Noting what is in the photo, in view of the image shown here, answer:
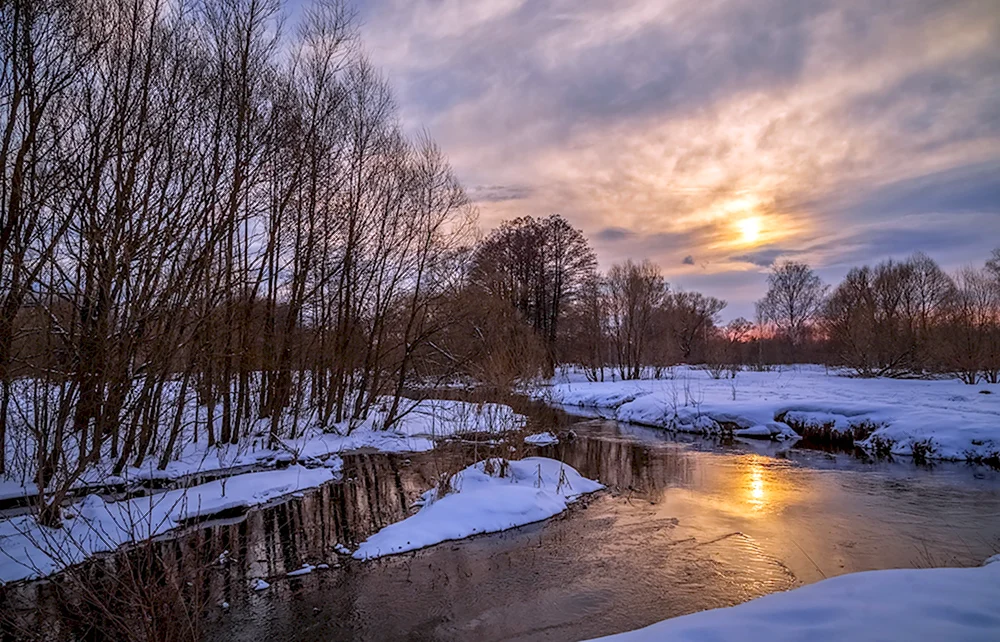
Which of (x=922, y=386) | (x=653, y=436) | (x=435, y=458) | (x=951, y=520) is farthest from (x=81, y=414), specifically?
(x=922, y=386)

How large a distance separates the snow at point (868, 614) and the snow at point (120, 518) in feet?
14.0

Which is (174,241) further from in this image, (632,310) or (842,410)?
(632,310)

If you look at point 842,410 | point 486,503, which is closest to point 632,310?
point 842,410

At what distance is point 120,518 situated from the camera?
8336 millimetres

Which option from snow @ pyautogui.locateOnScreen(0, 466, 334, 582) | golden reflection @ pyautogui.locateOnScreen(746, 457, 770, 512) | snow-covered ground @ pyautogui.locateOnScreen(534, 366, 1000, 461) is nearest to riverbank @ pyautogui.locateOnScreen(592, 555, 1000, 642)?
snow @ pyautogui.locateOnScreen(0, 466, 334, 582)

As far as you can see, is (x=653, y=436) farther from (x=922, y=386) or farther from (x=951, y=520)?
(x=922, y=386)

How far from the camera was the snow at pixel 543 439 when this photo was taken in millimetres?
16214

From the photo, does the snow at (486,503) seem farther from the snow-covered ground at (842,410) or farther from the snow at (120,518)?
the snow-covered ground at (842,410)

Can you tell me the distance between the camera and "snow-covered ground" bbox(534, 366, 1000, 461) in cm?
1384

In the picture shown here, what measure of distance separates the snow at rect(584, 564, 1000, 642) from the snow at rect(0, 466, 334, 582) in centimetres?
427

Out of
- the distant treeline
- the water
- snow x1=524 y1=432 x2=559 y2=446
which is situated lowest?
the water

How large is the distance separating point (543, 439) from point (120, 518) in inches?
434

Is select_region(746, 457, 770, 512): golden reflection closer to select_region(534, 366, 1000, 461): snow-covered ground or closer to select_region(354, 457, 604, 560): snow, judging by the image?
select_region(354, 457, 604, 560): snow

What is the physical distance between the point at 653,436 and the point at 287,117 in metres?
14.8
